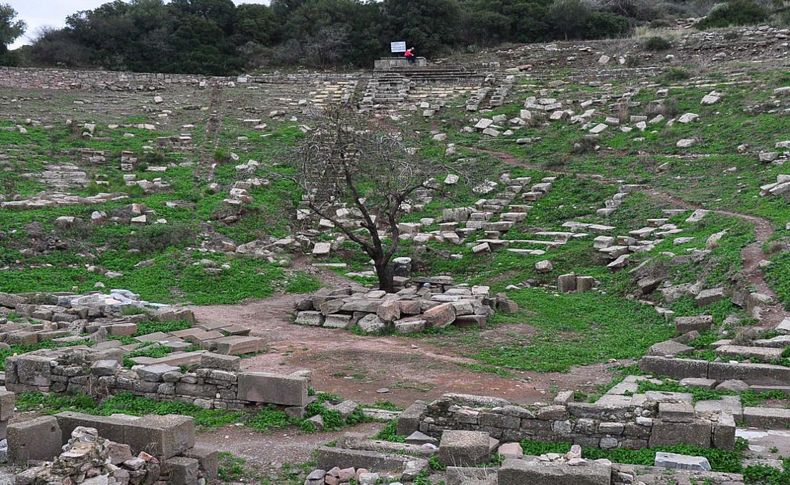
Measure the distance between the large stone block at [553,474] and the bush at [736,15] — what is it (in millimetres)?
43460

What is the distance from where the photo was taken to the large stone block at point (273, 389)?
11.0 metres

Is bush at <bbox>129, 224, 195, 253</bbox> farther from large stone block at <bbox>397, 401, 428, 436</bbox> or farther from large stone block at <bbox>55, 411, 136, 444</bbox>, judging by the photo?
large stone block at <bbox>397, 401, 428, 436</bbox>

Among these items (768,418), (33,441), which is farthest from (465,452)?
(33,441)

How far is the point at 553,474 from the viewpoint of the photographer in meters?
7.36

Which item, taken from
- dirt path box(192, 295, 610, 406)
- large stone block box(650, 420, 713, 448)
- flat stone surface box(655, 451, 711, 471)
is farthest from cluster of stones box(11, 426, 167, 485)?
large stone block box(650, 420, 713, 448)

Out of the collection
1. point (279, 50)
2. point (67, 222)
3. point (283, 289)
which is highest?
point (279, 50)

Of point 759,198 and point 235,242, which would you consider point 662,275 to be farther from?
point 235,242

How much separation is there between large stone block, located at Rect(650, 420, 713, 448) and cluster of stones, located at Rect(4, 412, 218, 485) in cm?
502

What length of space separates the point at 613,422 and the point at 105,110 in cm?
3147

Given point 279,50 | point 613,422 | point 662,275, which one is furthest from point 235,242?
point 279,50

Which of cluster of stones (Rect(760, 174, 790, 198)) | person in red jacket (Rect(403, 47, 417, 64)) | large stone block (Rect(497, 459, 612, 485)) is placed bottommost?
large stone block (Rect(497, 459, 612, 485))

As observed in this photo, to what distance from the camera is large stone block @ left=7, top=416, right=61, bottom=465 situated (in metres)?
8.98

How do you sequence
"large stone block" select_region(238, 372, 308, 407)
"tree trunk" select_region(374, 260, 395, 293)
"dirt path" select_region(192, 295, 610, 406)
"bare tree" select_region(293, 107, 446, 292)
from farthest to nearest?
"bare tree" select_region(293, 107, 446, 292) → "tree trunk" select_region(374, 260, 395, 293) → "dirt path" select_region(192, 295, 610, 406) → "large stone block" select_region(238, 372, 308, 407)

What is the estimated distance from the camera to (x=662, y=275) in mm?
17953
